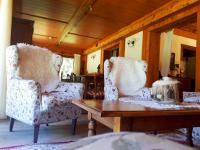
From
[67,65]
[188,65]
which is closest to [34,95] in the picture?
[188,65]

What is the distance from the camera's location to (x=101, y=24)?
19.7 ft

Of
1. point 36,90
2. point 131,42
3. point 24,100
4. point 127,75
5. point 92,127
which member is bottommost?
point 92,127

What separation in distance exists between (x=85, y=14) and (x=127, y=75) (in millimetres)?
2773

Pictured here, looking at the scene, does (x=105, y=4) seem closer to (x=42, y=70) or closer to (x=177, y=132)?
(x=42, y=70)

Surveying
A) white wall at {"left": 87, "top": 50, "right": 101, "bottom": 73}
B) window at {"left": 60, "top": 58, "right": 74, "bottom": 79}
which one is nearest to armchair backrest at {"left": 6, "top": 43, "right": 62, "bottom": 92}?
white wall at {"left": 87, "top": 50, "right": 101, "bottom": 73}

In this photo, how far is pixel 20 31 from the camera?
13.6 ft

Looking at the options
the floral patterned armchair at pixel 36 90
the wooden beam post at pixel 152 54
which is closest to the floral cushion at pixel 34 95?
the floral patterned armchair at pixel 36 90

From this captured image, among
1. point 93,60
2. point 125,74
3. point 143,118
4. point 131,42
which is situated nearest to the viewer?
point 143,118

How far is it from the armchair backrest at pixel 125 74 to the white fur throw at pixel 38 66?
2.39 ft

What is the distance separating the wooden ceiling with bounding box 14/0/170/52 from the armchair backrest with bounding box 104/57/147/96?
5.98 feet

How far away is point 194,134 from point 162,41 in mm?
3406

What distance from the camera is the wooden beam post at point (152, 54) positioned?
4.92 m

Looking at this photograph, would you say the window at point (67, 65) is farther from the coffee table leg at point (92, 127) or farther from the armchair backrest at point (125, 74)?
the coffee table leg at point (92, 127)

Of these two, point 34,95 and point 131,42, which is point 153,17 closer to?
point 131,42
